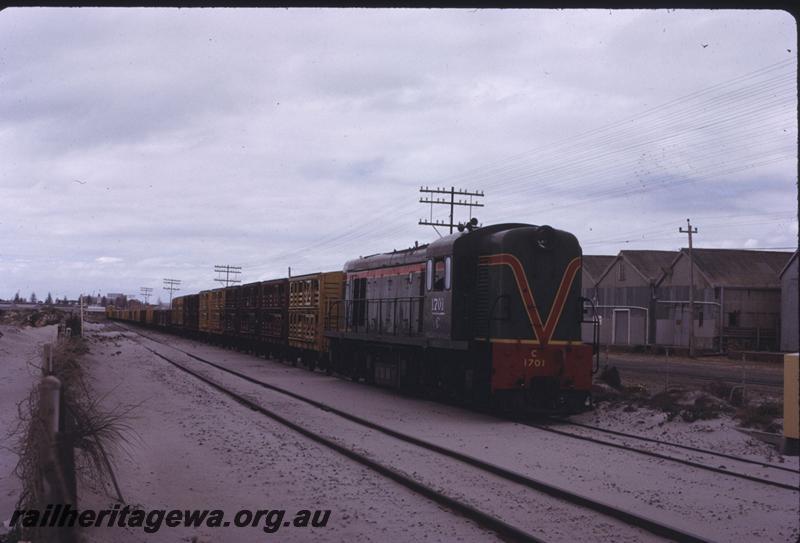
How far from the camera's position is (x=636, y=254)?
6481 centimetres

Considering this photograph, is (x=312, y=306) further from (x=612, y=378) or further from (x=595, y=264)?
(x=595, y=264)

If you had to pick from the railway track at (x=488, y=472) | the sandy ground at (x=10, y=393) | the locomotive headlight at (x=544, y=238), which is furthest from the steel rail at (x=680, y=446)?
the sandy ground at (x=10, y=393)

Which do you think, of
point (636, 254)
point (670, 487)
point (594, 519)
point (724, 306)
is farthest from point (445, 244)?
point (636, 254)

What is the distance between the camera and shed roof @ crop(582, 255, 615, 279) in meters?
75.2

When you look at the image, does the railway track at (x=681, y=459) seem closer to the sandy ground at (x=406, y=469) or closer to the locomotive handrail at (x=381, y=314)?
the sandy ground at (x=406, y=469)

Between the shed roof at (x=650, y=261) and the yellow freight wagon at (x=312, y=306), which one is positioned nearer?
the yellow freight wagon at (x=312, y=306)

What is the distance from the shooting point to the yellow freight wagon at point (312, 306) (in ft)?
93.5

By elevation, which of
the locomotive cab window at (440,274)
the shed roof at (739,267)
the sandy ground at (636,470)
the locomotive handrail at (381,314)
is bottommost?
the sandy ground at (636,470)

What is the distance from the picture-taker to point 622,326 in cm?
6116

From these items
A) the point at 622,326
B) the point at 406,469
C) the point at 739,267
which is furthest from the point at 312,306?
the point at 739,267

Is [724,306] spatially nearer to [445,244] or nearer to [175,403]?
[445,244]

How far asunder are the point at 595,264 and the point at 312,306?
2123 inches

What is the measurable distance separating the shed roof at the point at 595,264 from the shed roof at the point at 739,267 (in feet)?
55.3

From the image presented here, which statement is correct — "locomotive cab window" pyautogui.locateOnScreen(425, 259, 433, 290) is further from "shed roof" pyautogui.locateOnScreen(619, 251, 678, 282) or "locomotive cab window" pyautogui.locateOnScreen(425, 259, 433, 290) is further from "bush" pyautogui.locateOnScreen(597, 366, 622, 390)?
"shed roof" pyautogui.locateOnScreen(619, 251, 678, 282)
